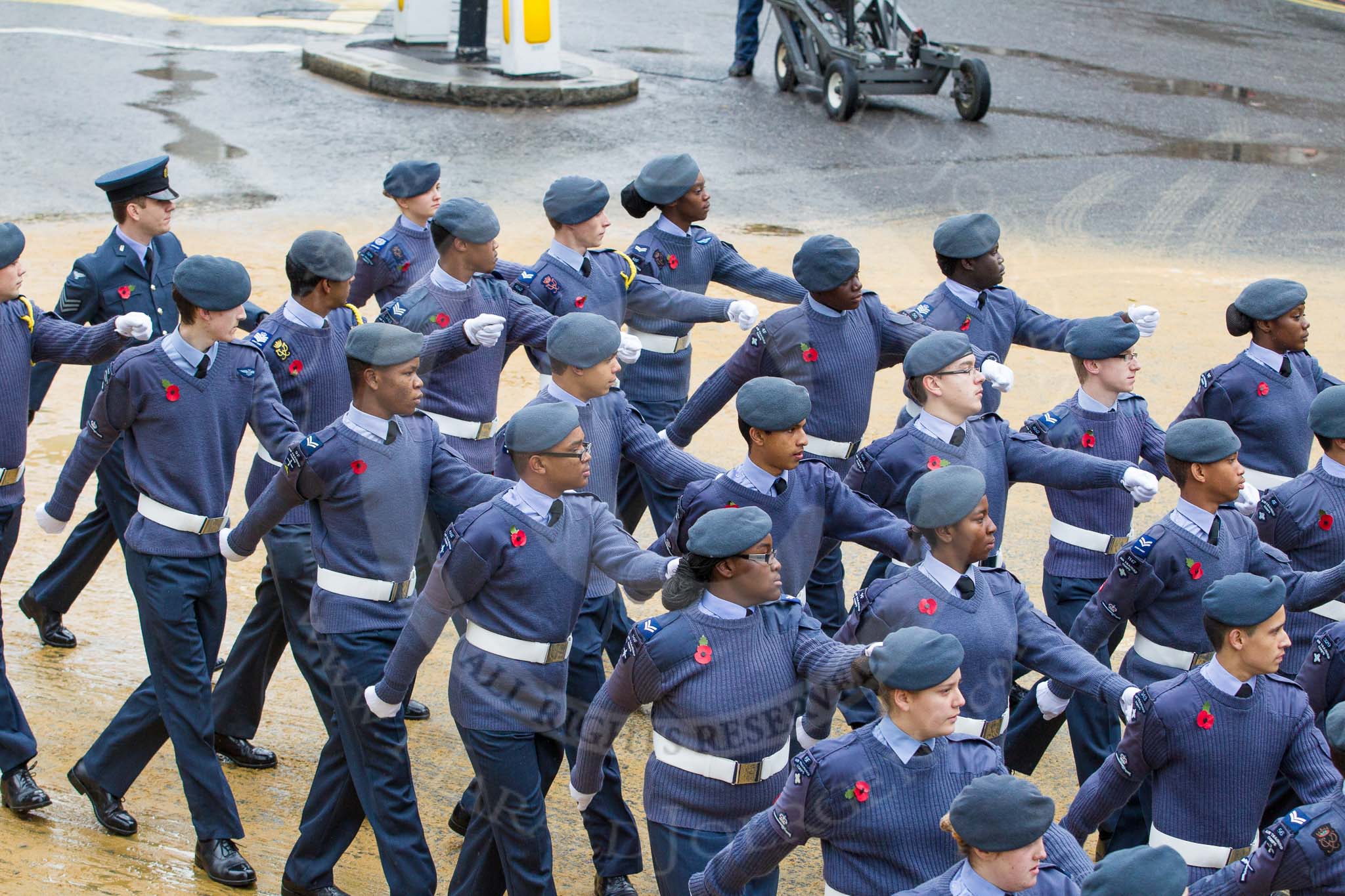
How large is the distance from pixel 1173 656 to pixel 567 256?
314 cm

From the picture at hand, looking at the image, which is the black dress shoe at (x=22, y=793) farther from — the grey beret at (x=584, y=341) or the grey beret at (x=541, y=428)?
the grey beret at (x=584, y=341)

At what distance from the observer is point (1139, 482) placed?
5.43m

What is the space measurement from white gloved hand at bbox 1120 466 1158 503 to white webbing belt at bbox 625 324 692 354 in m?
2.54

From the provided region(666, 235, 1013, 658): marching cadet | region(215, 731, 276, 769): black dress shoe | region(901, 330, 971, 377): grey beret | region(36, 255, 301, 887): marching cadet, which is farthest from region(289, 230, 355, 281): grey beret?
region(901, 330, 971, 377): grey beret

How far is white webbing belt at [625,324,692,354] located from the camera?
7.40 m

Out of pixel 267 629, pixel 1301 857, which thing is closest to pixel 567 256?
pixel 267 629

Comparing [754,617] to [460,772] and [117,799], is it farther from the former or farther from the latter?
[117,799]

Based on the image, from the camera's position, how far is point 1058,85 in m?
17.3

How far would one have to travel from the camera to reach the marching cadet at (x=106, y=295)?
657 centimetres

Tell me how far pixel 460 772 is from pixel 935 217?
26.0ft

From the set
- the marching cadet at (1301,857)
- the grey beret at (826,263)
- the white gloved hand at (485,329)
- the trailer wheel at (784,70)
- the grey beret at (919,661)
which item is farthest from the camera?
the trailer wheel at (784,70)

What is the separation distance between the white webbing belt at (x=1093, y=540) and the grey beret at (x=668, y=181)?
7.93ft

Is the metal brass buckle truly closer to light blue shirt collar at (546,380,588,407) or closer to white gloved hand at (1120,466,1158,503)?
light blue shirt collar at (546,380,588,407)

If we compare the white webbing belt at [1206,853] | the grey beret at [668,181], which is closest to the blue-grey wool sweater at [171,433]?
the grey beret at [668,181]
